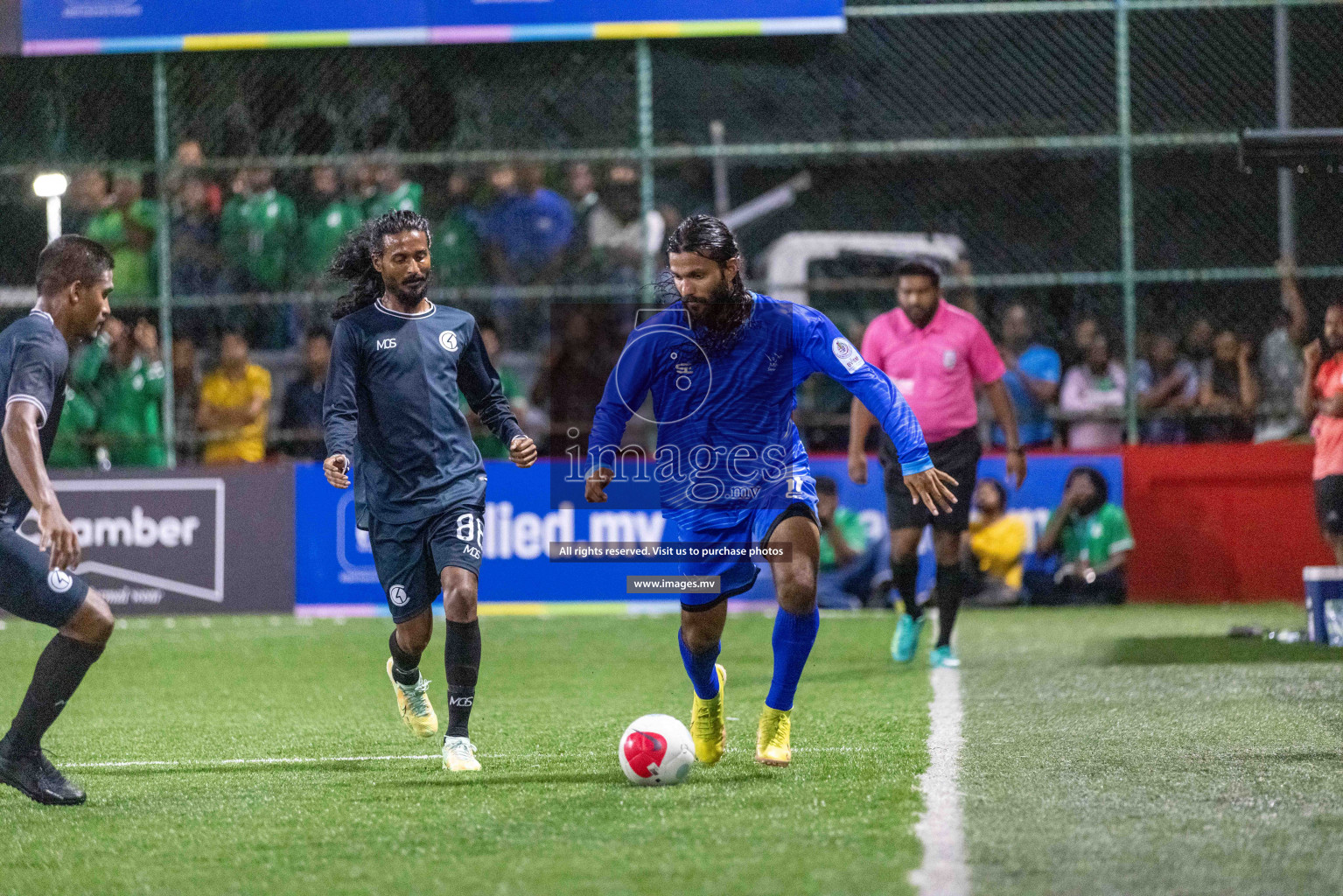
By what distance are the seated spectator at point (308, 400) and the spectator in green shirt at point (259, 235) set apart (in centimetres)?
59

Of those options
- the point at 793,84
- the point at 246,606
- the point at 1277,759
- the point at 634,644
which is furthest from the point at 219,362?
the point at 1277,759

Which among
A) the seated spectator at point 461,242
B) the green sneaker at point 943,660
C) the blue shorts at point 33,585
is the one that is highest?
the seated spectator at point 461,242

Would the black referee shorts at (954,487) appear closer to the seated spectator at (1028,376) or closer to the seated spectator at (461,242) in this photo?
the seated spectator at (1028,376)

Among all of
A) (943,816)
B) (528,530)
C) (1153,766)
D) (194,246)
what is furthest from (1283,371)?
(943,816)

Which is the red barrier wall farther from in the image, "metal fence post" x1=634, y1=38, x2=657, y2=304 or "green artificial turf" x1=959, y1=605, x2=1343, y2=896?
"metal fence post" x1=634, y1=38, x2=657, y2=304

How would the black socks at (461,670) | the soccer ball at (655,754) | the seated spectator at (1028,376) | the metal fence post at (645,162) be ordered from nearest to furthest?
the soccer ball at (655,754)
the black socks at (461,670)
the seated spectator at (1028,376)
the metal fence post at (645,162)

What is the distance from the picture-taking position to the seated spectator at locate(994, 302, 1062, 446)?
13.7m

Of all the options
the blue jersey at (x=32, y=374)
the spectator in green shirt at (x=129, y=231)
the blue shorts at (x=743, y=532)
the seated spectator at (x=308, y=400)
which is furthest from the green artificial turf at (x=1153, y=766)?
the spectator in green shirt at (x=129, y=231)

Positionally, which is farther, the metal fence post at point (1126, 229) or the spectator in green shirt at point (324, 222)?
the spectator in green shirt at point (324, 222)

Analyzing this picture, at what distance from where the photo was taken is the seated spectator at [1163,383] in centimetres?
1384

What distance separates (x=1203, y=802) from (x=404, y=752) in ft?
10.4

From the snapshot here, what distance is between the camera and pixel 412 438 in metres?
6.62

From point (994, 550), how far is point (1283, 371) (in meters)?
2.86

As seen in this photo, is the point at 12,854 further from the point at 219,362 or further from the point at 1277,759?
the point at 219,362
